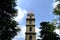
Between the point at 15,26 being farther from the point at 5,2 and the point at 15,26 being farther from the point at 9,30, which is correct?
the point at 5,2

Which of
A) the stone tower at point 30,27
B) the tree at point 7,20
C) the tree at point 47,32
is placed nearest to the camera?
the tree at point 7,20

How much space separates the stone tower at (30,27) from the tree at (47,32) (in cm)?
576

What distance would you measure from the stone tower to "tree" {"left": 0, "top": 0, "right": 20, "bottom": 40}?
22.3m

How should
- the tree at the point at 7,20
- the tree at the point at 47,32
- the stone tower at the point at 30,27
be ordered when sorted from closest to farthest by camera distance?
the tree at the point at 7,20, the tree at the point at 47,32, the stone tower at the point at 30,27

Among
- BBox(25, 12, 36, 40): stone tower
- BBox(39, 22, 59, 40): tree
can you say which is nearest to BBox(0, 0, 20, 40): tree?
BBox(39, 22, 59, 40): tree

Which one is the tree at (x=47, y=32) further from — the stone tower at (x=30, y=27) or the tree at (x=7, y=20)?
the tree at (x=7, y=20)

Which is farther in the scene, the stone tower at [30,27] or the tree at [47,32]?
the stone tower at [30,27]

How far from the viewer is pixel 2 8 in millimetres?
25688

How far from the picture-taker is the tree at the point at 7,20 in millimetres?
25781

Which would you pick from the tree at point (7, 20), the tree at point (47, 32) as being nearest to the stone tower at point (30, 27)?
the tree at point (47, 32)

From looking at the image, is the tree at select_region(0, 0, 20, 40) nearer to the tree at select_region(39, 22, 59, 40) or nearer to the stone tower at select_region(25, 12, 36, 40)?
the tree at select_region(39, 22, 59, 40)

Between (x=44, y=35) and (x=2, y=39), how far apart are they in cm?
1911

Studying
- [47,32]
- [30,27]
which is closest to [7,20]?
[47,32]

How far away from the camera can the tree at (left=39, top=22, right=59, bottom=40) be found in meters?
43.9
